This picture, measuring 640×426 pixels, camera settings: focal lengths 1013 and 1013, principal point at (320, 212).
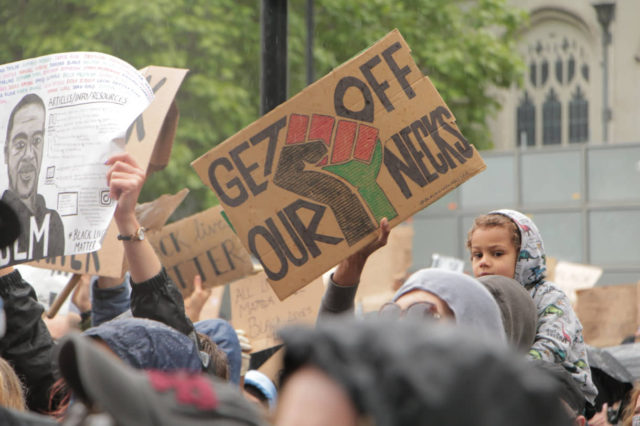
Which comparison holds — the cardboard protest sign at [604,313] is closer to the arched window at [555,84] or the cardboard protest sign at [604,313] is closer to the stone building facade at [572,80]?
the stone building facade at [572,80]

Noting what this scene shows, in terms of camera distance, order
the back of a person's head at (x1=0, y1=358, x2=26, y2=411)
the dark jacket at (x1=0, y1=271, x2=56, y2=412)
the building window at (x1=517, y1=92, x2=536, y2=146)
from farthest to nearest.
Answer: the building window at (x1=517, y1=92, x2=536, y2=146), the dark jacket at (x1=0, y1=271, x2=56, y2=412), the back of a person's head at (x1=0, y1=358, x2=26, y2=411)

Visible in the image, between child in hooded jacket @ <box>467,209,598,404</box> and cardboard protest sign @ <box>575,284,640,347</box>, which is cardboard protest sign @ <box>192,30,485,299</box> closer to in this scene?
child in hooded jacket @ <box>467,209,598,404</box>

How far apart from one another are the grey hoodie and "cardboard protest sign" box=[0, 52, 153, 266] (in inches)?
54.6

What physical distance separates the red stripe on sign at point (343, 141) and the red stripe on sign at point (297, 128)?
106mm

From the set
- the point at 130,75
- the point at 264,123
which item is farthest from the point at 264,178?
the point at 130,75

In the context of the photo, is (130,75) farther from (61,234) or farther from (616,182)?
(616,182)

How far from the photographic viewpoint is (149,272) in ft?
9.07

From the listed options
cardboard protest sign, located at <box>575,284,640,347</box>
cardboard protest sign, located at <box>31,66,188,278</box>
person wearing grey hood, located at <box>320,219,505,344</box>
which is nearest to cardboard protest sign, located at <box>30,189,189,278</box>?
cardboard protest sign, located at <box>31,66,188,278</box>

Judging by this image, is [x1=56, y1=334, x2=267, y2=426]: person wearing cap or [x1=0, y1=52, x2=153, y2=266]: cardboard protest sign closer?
[x1=56, y1=334, x2=267, y2=426]: person wearing cap

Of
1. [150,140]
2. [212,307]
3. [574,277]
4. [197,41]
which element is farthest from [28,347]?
[197,41]

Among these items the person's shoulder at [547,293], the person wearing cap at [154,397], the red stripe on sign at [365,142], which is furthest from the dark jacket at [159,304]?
the person wearing cap at [154,397]

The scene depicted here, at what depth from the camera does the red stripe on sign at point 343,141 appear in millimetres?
→ 3223

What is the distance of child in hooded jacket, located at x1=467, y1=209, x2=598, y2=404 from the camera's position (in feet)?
11.2

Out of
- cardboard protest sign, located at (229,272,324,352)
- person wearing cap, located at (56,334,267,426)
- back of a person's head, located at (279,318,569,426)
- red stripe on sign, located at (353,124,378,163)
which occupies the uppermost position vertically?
red stripe on sign, located at (353,124,378,163)
